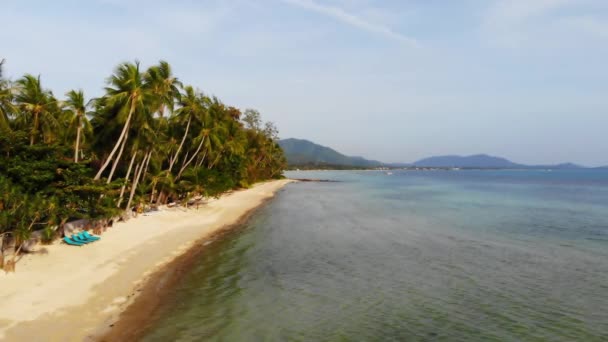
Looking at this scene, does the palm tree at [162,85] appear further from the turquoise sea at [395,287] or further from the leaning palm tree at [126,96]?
the turquoise sea at [395,287]

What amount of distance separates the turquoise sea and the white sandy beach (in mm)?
2099

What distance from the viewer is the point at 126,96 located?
85.4 ft

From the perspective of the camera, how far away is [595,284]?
1692 cm

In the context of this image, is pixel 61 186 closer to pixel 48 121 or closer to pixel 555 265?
pixel 48 121

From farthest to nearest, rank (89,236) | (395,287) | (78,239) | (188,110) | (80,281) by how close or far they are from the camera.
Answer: (188,110) → (89,236) → (78,239) → (395,287) → (80,281)

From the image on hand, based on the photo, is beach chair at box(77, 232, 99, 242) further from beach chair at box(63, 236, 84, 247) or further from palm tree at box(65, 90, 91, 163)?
palm tree at box(65, 90, 91, 163)

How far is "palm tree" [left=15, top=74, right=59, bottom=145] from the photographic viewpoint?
21969 mm

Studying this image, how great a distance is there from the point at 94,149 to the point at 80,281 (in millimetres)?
15726

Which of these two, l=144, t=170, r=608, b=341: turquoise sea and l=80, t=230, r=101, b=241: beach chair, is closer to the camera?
l=144, t=170, r=608, b=341: turquoise sea

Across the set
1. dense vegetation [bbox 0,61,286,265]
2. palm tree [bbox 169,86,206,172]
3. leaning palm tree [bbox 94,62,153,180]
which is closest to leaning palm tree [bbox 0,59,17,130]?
dense vegetation [bbox 0,61,286,265]

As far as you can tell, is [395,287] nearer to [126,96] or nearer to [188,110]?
[126,96]

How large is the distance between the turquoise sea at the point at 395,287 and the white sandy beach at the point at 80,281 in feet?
6.89

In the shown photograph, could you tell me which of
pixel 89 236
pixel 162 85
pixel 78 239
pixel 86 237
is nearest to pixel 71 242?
pixel 78 239

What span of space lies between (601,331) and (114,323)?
53.3 feet
